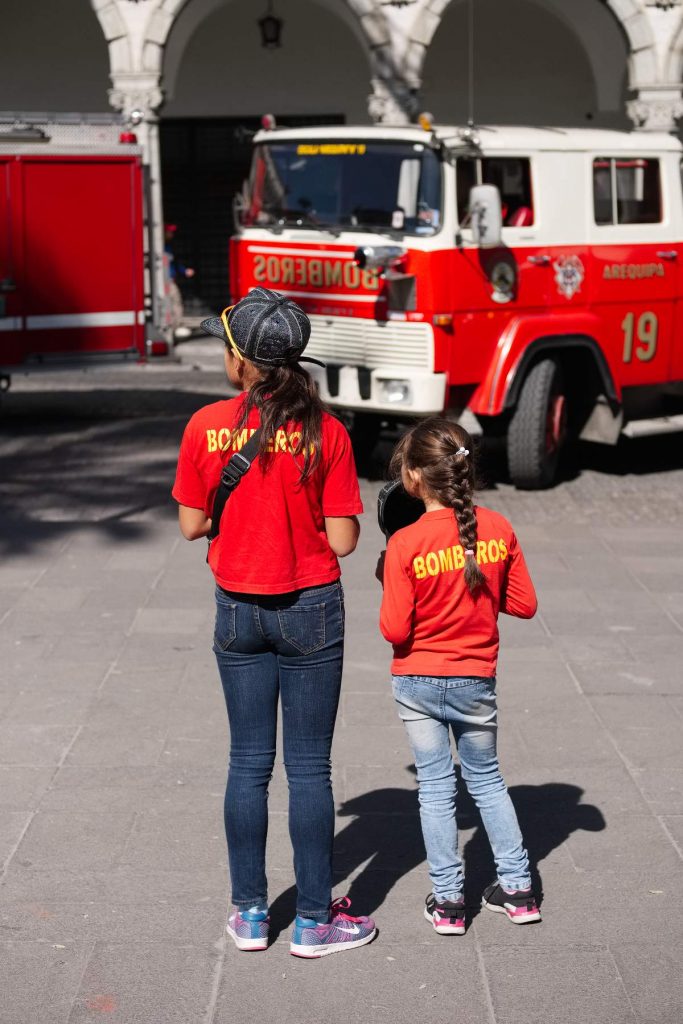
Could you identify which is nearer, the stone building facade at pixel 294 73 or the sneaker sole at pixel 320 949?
the sneaker sole at pixel 320 949

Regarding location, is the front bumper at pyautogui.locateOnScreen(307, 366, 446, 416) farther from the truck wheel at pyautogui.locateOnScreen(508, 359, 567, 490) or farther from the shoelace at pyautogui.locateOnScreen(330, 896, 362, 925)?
the shoelace at pyautogui.locateOnScreen(330, 896, 362, 925)

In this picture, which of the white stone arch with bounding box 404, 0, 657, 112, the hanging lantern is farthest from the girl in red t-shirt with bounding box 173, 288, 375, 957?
the hanging lantern

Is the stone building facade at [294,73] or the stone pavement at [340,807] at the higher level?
the stone building facade at [294,73]

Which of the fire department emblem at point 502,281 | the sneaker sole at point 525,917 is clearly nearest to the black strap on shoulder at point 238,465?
the sneaker sole at point 525,917

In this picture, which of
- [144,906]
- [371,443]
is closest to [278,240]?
[371,443]

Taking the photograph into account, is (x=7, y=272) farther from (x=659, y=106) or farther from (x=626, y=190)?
(x=659, y=106)

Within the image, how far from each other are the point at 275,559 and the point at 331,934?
106 centimetres

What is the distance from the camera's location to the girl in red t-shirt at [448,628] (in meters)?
3.92

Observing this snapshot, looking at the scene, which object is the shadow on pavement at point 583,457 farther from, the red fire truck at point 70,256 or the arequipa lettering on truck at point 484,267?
the red fire truck at point 70,256

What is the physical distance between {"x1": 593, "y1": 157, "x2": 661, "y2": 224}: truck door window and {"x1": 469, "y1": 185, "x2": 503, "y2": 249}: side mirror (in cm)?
136

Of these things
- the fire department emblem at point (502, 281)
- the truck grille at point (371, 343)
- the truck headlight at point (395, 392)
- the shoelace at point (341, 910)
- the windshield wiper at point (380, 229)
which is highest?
the windshield wiper at point (380, 229)

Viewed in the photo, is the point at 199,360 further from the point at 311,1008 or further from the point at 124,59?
the point at 311,1008

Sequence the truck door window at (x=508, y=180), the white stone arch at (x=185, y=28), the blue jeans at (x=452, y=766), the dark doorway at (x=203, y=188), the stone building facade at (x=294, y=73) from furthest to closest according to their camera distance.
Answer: the dark doorway at (x=203, y=188), the stone building facade at (x=294, y=73), the white stone arch at (x=185, y=28), the truck door window at (x=508, y=180), the blue jeans at (x=452, y=766)

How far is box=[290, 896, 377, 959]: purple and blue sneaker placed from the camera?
400 centimetres
